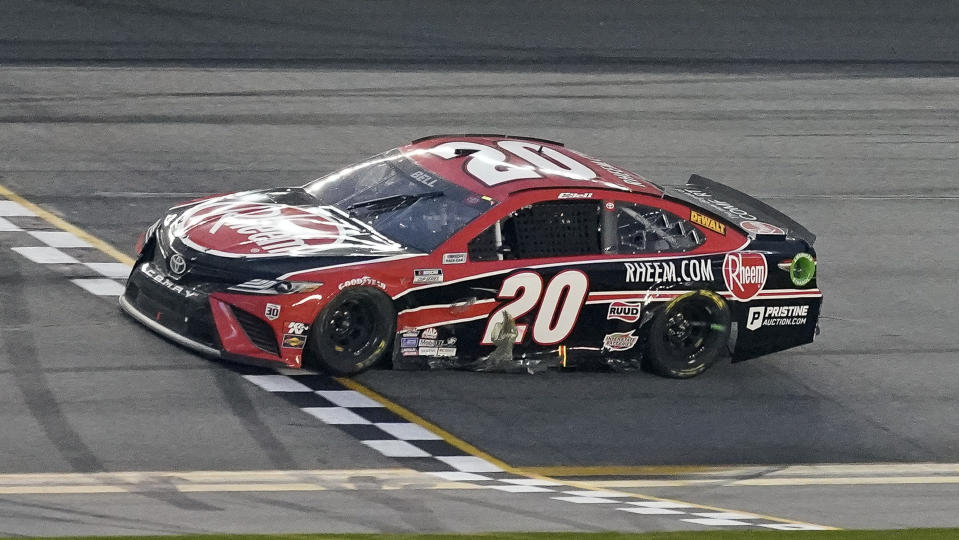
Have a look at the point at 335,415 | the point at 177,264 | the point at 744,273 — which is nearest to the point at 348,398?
the point at 335,415

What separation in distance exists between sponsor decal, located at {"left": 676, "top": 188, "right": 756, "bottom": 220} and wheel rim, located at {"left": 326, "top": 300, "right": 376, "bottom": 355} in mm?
3096

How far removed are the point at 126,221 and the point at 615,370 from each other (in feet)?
16.9

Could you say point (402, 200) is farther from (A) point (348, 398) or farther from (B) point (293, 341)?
(A) point (348, 398)

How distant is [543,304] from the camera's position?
1191 cm

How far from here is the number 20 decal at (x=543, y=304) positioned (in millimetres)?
11812

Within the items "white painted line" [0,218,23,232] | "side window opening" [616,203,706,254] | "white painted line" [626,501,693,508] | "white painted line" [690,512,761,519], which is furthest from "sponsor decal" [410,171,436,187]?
"white painted line" [0,218,23,232]

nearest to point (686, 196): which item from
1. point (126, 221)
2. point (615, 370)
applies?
point (615, 370)

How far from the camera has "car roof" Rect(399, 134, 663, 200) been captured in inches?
479

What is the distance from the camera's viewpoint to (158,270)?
469 inches

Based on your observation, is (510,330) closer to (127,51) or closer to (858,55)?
(127,51)

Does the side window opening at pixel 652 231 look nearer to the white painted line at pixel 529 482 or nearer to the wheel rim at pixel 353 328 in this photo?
the wheel rim at pixel 353 328

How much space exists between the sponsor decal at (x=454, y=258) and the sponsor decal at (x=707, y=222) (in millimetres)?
1882

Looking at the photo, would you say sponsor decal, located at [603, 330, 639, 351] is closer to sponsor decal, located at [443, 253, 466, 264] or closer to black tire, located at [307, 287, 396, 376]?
sponsor decal, located at [443, 253, 466, 264]

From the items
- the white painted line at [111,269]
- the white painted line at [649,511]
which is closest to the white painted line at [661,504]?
the white painted line at [649,511]
